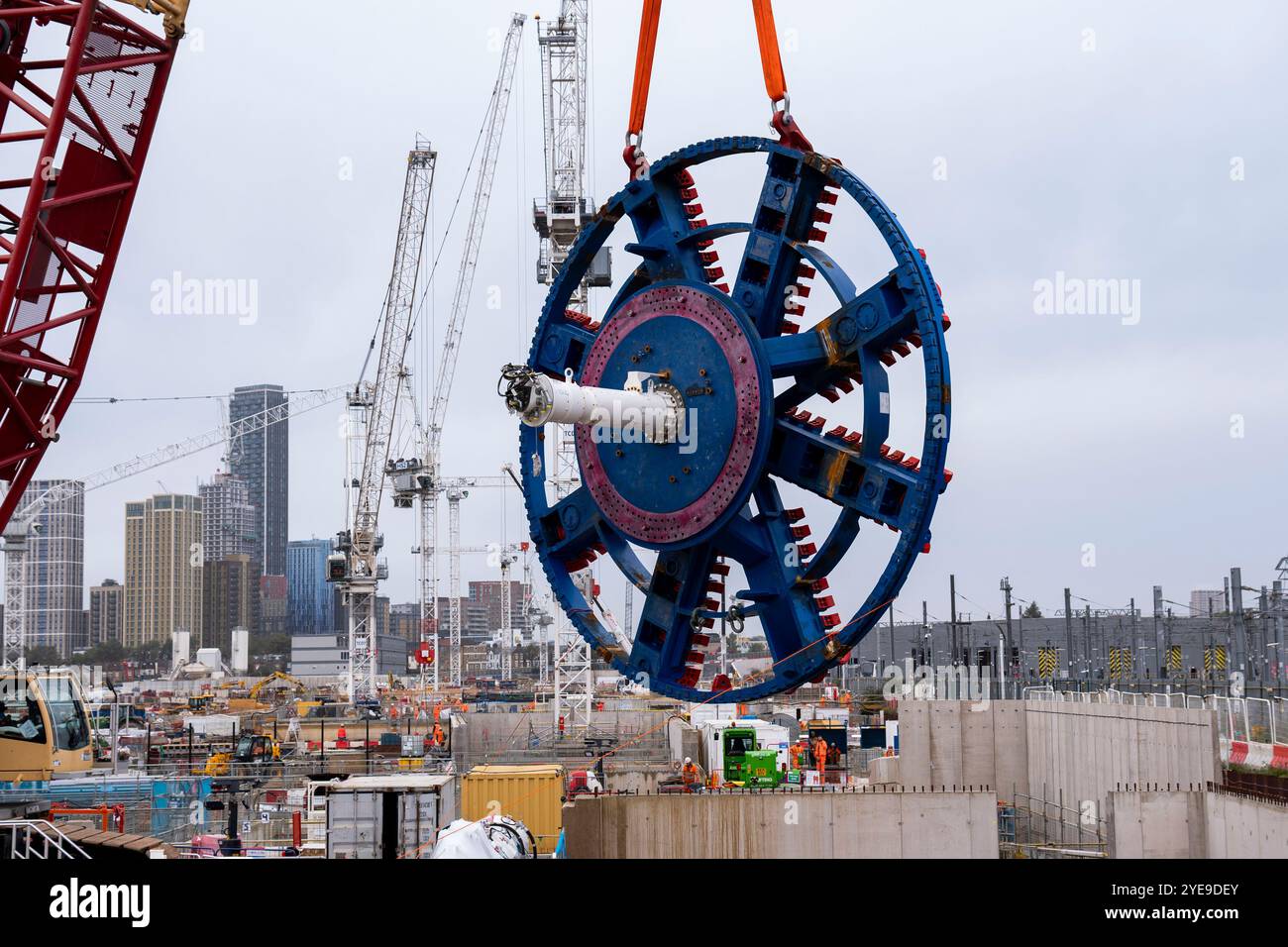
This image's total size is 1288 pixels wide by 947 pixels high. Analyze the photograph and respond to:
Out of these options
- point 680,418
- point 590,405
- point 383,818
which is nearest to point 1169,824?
point 383,818

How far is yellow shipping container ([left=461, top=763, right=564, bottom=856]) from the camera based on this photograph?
123 feet

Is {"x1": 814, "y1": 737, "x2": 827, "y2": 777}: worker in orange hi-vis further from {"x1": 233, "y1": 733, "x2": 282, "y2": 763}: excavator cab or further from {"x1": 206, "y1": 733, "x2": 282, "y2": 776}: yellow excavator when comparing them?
{"x1": 233, "y1": 733, "x2": 282, "y2": 763}: excavator cab

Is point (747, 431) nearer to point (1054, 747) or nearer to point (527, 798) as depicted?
point (527, 798)

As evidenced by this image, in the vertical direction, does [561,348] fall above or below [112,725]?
above

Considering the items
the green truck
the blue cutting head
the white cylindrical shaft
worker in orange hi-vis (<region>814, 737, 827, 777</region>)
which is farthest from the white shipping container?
worker in orange hi-vis (<region>814, 737, 827, 777</region>)

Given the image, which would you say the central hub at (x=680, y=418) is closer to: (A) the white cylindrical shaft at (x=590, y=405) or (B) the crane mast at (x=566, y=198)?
(A) the white cylindrical shaft at (x=590, y=405)

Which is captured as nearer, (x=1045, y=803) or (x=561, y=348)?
(x=561, y=348)

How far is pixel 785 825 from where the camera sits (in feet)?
122

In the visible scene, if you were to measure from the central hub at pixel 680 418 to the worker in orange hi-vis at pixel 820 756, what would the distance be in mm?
41018

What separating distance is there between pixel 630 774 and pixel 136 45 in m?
32.6

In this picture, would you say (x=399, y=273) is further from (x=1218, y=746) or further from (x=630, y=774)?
(x=1218, y=746)

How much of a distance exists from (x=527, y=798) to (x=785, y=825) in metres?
7.11
